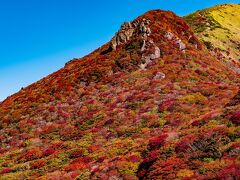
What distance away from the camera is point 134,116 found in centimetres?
4397

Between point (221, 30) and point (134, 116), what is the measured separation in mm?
71032

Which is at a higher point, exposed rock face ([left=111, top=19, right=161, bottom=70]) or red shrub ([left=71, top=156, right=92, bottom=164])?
exposed rock face ([left=111, top=19, right=161, bottom=70])

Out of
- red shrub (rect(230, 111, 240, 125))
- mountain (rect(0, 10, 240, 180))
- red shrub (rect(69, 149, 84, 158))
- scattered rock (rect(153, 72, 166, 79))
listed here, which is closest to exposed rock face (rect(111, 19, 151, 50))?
mountain (rect(0, 10, 240, 180))

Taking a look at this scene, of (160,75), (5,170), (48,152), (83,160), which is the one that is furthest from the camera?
(160,75)

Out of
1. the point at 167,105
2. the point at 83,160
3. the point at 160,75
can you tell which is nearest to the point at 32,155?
the point at 83,160

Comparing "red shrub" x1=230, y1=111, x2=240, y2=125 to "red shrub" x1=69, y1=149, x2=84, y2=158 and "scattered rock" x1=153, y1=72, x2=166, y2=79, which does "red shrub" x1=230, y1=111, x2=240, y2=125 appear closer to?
"red shrub" x1=69, y1=149, x2=84, y2=158

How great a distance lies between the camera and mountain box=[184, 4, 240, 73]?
8688cm

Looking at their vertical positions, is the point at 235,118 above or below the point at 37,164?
below

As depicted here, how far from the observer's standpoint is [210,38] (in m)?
96.8

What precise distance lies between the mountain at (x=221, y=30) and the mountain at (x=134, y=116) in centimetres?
1441

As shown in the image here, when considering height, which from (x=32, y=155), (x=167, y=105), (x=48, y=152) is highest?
(x=32, y=155)

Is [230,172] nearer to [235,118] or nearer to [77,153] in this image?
[235,118]

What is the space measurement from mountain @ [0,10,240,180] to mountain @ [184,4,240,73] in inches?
567

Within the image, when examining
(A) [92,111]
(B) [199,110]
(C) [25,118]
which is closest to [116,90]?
(A) [92,111]
